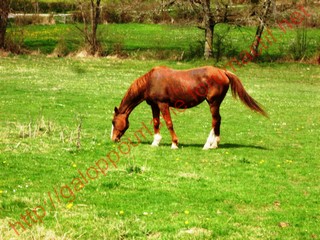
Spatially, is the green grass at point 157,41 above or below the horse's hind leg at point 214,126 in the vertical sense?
below

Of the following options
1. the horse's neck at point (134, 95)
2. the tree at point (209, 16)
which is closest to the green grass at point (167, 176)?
the horse's neck at point (134, 95)

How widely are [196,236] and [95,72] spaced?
2898 cm

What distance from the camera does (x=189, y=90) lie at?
15445mm

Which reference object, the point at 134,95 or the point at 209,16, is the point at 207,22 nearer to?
the point at 209,16

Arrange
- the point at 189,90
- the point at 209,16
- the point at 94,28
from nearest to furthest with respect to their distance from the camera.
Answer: the point at 189,90, the point at 209,16, the point at 94,28

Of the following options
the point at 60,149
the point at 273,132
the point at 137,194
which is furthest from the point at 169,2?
the point at 137,194

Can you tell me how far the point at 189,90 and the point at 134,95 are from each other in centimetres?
152

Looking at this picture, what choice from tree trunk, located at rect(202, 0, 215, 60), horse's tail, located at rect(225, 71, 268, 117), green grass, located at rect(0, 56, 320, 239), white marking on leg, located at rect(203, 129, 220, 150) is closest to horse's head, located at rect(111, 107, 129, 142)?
green grass, located at rect(0, 56, 320, 239)

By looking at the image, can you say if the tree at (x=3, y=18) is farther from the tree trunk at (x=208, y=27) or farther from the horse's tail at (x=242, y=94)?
the horse's tail at (x=242, y=94)

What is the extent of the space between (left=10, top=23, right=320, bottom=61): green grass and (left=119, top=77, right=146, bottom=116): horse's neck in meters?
27.0

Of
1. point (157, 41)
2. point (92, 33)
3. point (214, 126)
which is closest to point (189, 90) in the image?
point (214, 126)

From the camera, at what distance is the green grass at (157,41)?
4357 cm

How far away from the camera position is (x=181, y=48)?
4716 centimetres

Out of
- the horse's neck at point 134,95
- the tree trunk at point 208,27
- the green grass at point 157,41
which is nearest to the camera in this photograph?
the horse's neck at point 134,95
